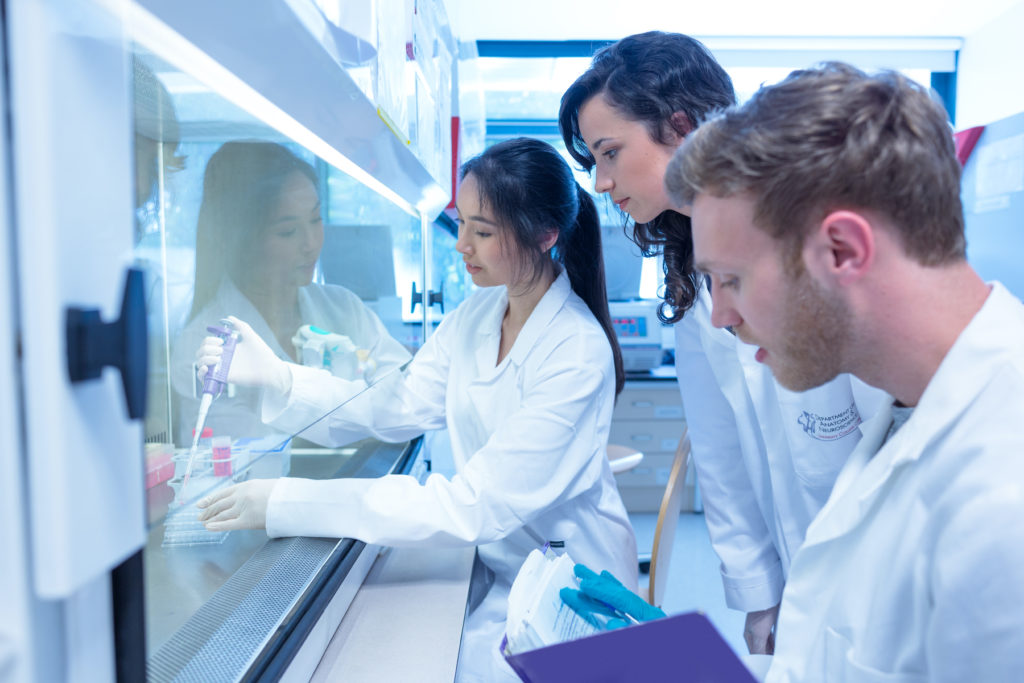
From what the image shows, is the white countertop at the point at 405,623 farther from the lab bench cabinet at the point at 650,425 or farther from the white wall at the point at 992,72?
the white wall at the point at 992,72

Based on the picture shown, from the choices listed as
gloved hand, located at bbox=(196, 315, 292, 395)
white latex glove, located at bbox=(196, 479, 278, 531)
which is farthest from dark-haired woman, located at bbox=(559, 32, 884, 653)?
white latex glove, located at bbox=(196, 479, 278, 531)

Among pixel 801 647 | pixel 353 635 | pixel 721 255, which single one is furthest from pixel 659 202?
pixel 353 635

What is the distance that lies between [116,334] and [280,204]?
711 mm

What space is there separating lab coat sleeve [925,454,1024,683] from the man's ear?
0.74 feet

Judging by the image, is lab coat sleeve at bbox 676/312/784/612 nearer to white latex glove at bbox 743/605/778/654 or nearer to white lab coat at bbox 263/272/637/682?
white latex glove at bbox 743/605/778/654

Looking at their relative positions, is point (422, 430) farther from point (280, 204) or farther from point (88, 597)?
point (88, 597)

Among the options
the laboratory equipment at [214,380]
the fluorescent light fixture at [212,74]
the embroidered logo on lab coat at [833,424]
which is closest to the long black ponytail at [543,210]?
the fluorescent light fixture at [212,74]

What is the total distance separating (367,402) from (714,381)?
803mm

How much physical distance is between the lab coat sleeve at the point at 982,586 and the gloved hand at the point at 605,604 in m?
0.38

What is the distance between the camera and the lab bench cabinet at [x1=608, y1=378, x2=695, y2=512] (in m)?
3.71

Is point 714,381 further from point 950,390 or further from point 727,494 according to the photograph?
point 950,390

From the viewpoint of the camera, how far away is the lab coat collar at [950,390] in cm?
71

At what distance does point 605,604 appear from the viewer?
99cm

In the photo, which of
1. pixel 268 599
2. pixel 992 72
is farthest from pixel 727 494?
pixel 992 72
